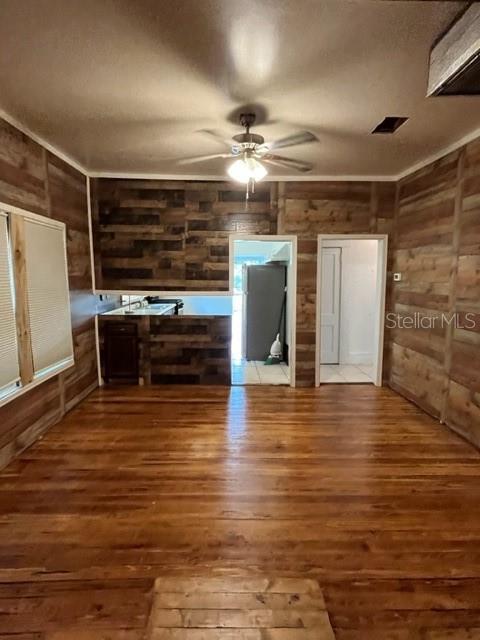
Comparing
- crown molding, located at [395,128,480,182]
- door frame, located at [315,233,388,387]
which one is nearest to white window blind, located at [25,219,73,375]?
door frame, located at [315,233,388,387]

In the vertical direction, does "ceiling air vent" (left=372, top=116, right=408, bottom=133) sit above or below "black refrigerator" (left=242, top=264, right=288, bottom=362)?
above

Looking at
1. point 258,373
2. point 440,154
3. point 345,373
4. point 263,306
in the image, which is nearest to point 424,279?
point 440,154

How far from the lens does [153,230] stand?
474 centimetres

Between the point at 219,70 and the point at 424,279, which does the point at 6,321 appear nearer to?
the point at 219,70

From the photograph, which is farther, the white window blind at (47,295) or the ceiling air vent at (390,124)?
the white window blind at (47,295)

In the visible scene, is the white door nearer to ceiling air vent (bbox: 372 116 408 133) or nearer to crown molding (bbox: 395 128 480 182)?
crown molding (bbox: 395 128 480 182)

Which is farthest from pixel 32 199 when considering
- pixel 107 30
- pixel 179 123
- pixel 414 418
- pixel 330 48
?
pixel 414 418

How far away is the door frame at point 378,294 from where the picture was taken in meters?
4.75

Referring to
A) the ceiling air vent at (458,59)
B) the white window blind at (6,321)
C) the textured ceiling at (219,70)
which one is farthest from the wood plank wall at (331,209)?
the white window blind at (6,321)

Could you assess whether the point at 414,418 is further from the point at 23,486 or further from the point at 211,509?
the point at 23,486

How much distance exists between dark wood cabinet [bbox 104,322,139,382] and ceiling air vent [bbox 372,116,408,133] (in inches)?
141

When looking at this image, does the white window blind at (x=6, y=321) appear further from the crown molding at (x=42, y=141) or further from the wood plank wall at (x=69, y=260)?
the crown molding at (x=42, y=141)

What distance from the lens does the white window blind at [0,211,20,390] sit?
278cm

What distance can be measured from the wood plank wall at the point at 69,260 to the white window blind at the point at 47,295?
198 millimetres
